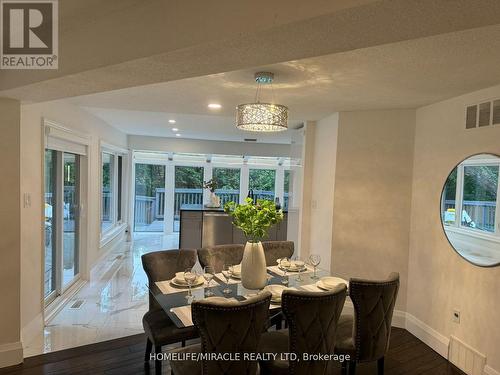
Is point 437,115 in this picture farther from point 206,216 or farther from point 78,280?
point 78,280

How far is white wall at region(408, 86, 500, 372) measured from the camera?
8.53 ft

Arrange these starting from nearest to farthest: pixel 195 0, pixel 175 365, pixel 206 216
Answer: pixel 195 0 < pixel 175 365 < pixel 206 216

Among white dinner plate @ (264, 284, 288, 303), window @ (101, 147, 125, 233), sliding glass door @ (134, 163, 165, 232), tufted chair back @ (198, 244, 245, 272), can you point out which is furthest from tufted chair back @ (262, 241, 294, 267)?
sliding glass door @ (134, 163, 165, 232)

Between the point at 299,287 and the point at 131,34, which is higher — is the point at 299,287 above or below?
below

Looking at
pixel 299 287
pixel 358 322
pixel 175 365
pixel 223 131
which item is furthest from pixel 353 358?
pixel 223 131

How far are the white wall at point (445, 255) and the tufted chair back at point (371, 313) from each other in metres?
0.99

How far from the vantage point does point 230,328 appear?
1.73 metres

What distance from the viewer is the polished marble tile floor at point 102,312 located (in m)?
3.11


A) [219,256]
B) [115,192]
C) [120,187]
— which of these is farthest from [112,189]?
[219,256]

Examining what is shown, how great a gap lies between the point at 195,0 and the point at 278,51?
0.44 meters

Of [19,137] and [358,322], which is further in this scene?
[19,137]

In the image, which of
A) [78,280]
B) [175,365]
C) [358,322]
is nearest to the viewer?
[175,365]

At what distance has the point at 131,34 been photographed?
167 cm

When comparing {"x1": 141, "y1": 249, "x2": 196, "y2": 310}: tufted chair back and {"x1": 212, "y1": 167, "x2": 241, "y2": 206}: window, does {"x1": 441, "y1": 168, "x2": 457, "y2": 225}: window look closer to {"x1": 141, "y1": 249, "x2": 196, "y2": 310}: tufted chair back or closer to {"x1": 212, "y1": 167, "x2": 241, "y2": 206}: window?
{"x1": 141, "y1": 249, "x2": 196, "y2": 310}: tufted chair back
